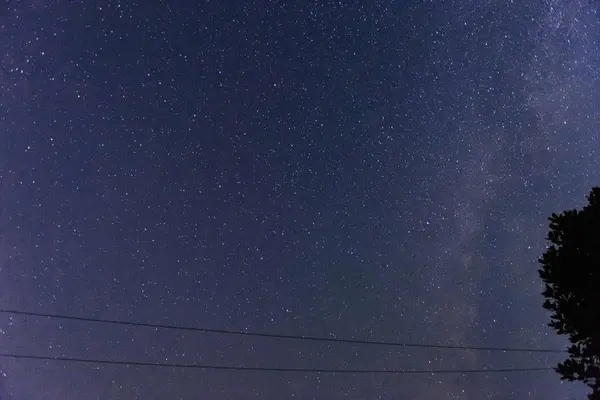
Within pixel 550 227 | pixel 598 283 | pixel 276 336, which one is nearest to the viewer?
pixel 598 283

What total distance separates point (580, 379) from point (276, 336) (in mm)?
8723

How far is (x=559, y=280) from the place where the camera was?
9.80 meters

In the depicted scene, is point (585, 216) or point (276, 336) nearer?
point (585, 216)

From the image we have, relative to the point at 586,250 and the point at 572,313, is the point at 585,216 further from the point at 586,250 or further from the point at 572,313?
the point at 572,313

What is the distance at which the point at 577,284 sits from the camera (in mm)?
9680

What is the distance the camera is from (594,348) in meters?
9.57

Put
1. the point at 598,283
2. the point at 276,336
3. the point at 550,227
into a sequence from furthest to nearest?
1. the point at 276,336
2. the point at 550,227
3. the point at 598,283

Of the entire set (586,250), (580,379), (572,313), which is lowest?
(580,379)

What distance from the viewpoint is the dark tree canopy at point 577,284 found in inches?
373

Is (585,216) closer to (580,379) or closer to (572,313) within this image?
(572,313)

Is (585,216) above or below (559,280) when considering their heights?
above

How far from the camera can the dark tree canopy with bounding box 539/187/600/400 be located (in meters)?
9.48

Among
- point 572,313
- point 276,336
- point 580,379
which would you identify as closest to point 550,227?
point 572,313

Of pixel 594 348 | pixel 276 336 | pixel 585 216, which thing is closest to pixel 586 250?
pixel 585 216
